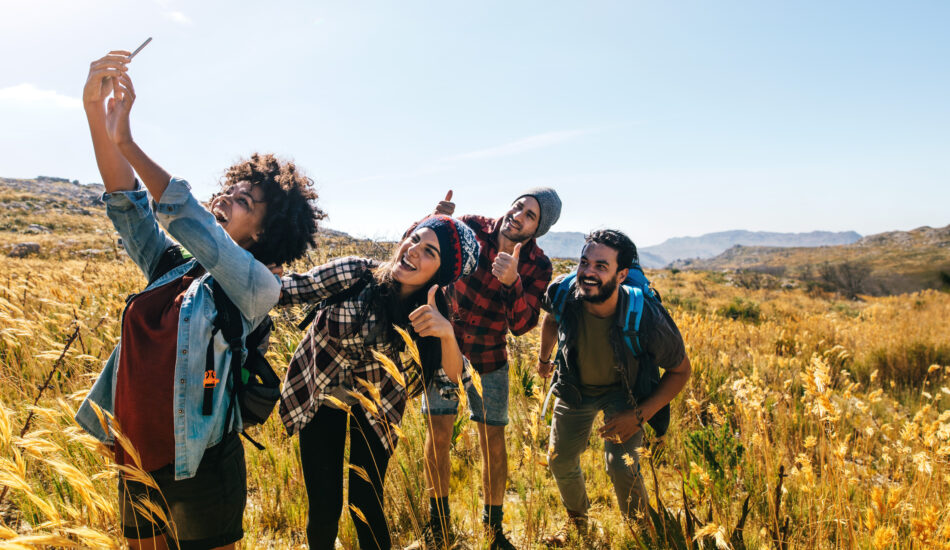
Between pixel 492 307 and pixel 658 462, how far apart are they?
2094mm

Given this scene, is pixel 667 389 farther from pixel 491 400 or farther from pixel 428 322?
pixel 428 322

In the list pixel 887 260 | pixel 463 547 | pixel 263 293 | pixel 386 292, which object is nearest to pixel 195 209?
pixel 263 293

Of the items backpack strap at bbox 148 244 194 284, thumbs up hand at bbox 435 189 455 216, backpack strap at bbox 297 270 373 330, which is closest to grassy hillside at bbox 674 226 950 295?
thumbs up hand at bbox 435 189 455 216

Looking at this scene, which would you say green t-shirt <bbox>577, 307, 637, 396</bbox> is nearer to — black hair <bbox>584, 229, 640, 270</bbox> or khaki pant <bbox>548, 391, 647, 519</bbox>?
khaki pant <bbox>548, 391, 647, 519</bbox>

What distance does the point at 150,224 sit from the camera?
1.59 m

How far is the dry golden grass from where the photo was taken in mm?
1609

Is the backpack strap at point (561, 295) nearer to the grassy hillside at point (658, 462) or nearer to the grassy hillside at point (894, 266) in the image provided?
the grassy hillside at point (658, 462)

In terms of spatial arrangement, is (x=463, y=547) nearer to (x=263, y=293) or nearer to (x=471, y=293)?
(x=471, y=293)

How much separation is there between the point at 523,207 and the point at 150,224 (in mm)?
2201

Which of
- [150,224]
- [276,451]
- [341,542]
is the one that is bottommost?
[341,542]

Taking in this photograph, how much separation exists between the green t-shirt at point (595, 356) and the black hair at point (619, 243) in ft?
1.16

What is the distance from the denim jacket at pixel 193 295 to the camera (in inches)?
53.4

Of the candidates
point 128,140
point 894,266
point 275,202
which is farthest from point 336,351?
point 894,266

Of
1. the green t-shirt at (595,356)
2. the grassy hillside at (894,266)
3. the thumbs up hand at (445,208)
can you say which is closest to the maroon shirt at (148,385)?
the thumbs up hand at (445,208)
